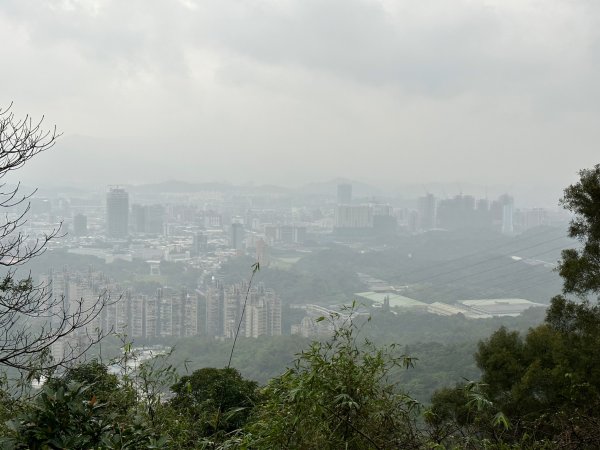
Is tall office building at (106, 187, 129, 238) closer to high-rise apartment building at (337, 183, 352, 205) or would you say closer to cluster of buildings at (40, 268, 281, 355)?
cluster of buildings at (40, 268, 281, 355)

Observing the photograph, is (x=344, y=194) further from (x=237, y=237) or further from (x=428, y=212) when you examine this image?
(x=237, y=237)

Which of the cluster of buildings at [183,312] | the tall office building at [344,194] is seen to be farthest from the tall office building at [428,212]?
the cluster of buildings at [183,312]

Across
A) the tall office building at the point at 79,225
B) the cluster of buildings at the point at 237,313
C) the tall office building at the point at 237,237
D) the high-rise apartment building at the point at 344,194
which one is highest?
the high-rise apartment building at the point at 344,194

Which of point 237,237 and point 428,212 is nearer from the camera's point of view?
point 237,237

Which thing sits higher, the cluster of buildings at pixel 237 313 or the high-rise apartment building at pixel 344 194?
the high-rise apartment building at pixel 344 194

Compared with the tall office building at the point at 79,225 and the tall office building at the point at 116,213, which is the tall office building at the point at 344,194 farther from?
the tall office building at the point at 79,225

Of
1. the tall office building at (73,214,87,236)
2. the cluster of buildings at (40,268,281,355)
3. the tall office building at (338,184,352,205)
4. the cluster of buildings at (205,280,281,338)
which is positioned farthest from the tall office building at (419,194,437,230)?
the cluster of buildings at (40,268,281,355)

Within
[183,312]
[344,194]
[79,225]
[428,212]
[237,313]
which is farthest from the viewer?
[344,194]

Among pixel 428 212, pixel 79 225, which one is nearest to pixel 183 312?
pixel 79 225
